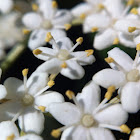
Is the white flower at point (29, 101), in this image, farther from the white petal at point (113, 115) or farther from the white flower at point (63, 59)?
the white petal at point (113, 115)

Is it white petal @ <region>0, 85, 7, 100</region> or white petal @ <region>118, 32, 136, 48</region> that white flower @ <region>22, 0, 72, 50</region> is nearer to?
white petal @ <region>118, 32, 136, 48</region>

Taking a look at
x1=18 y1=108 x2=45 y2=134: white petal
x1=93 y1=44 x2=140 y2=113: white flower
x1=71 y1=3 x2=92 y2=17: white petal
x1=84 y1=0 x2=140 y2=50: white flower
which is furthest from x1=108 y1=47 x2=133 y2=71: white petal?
x1=71 y1=3 x2=92 y2=17: white petal

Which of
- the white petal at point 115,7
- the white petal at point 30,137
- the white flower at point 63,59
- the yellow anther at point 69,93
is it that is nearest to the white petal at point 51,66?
the white flower at point 63,59

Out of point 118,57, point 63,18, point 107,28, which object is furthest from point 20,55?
point 118,57

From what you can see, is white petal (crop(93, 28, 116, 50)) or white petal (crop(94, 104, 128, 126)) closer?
white petal (crop(94, 104, 128, 126))

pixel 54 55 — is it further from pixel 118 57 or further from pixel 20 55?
pixel 20 55

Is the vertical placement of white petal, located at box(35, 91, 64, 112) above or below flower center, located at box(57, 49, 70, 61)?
below
